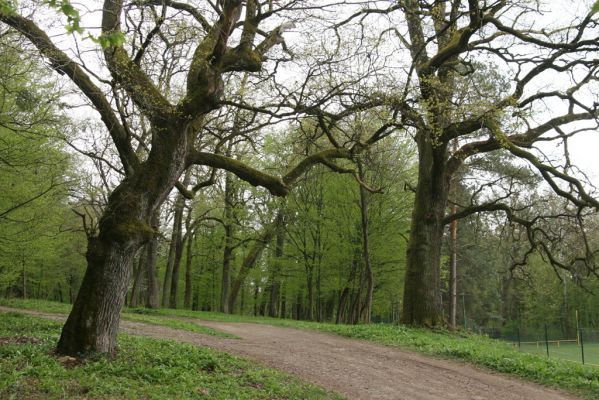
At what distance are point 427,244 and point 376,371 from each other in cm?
740

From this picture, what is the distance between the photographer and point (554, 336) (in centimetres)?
4462

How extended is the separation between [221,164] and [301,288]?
74.4ft

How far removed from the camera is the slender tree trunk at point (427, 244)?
50.4 ft

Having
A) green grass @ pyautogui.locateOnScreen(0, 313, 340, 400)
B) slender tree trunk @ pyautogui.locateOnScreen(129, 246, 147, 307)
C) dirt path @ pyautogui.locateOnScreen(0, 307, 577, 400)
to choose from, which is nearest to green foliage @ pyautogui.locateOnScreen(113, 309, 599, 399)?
dirt path @ pyautogui.locateOnScreen(0, 307, 577, 400)

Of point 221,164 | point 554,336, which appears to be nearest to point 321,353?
point 221,164

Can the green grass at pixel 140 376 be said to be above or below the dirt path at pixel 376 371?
above

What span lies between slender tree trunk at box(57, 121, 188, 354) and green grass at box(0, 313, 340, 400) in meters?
0.39

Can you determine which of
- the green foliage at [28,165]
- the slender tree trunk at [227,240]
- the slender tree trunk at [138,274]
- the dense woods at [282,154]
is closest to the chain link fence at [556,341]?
the dense woods at [282,154]

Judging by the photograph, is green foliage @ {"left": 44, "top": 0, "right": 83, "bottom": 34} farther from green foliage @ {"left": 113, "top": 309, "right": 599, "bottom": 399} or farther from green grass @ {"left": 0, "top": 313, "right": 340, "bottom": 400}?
green foliage @ {"left": 113, "top": 309, "right": 599, "bottom": 399}

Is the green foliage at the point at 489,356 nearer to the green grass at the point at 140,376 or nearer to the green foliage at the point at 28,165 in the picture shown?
the green grass at the point at 140,376

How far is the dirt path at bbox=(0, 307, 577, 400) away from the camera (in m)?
7.83

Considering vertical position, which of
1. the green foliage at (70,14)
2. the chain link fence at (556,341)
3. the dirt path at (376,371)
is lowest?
the chain link fence at (556,341)

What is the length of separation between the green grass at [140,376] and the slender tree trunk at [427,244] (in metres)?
8.26

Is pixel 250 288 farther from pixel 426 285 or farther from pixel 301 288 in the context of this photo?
pixel 426 285
